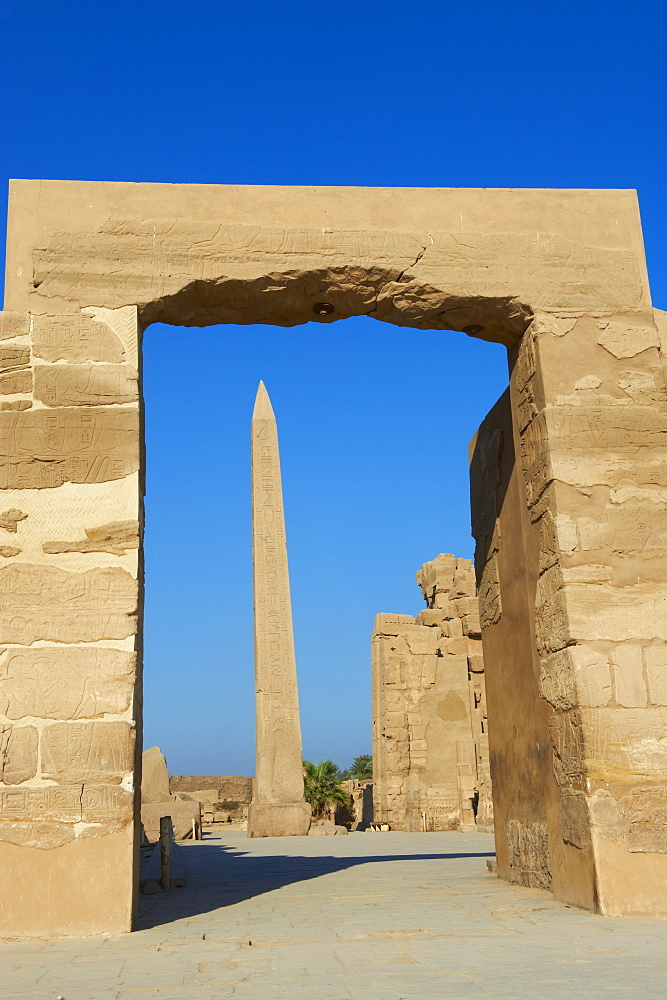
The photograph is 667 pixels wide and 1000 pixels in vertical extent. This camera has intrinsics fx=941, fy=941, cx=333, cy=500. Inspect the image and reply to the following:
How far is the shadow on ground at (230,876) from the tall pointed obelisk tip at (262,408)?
23.1 ft

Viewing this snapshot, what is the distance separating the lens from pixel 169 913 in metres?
4.42

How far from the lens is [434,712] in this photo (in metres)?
14.1

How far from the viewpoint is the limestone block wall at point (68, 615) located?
385 cm

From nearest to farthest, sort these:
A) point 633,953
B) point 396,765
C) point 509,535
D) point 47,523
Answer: point 633,953 → point 47,523 → point 509,535 → point 396,765

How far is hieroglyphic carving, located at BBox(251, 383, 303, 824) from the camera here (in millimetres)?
13586

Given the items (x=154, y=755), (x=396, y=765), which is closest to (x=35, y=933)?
(x=154, y=755)

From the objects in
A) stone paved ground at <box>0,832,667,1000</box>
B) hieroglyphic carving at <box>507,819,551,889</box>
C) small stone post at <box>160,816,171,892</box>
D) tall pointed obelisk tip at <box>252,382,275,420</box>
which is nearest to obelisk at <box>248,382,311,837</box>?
tall pointed obelisk tip at <box>252,382,275,420</box>

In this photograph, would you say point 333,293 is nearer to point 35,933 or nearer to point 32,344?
point 32,344

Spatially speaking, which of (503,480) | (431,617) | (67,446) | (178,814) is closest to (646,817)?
(503,480)

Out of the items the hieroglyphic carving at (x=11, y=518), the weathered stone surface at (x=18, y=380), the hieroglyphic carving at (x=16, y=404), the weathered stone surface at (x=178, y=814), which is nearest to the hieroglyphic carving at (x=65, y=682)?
the hieroglyphic carving at (x=11, y=518)

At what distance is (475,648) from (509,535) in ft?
29.7

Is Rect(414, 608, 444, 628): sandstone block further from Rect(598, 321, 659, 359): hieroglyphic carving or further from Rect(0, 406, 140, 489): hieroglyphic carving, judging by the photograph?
Rect(0, 406, 140, 489): hieroglyphic carving

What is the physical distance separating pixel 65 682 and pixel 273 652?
9.72 meters

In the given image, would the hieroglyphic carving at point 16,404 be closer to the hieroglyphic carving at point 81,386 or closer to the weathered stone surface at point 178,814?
the hieroglyphic carving at point 81,386
